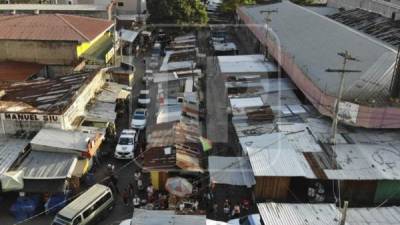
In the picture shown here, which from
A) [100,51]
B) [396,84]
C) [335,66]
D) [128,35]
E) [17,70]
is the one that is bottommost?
[17,70]

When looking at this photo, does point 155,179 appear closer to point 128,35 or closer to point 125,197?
point 125,197

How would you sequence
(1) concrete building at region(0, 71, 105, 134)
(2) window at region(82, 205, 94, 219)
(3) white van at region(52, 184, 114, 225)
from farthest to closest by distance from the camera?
(1) concrete building at region(0, 71, 105, 134) < (2) window at region(82, 205, 94, 219) < (3) white van at region(52, 184, 114, 225)

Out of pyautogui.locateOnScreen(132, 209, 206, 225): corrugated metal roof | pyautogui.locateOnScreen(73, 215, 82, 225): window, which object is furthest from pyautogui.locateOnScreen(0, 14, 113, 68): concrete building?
pyautogui.locateOnScreen(132, 209, 206, 225): corrugated metal roof

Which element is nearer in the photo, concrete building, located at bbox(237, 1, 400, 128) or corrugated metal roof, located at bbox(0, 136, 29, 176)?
corrugated metal roof, located at bbox(0, 136, 29, 176)

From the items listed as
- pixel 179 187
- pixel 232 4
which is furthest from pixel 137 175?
pixel 232 4

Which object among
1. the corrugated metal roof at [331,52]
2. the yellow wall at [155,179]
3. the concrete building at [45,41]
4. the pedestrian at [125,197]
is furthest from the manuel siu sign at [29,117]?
the corrugated metal roof at [331,52]

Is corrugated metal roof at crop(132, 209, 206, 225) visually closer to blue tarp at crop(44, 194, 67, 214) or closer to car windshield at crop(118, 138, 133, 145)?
blue tarp at crop(44, 194, 67, 214)
